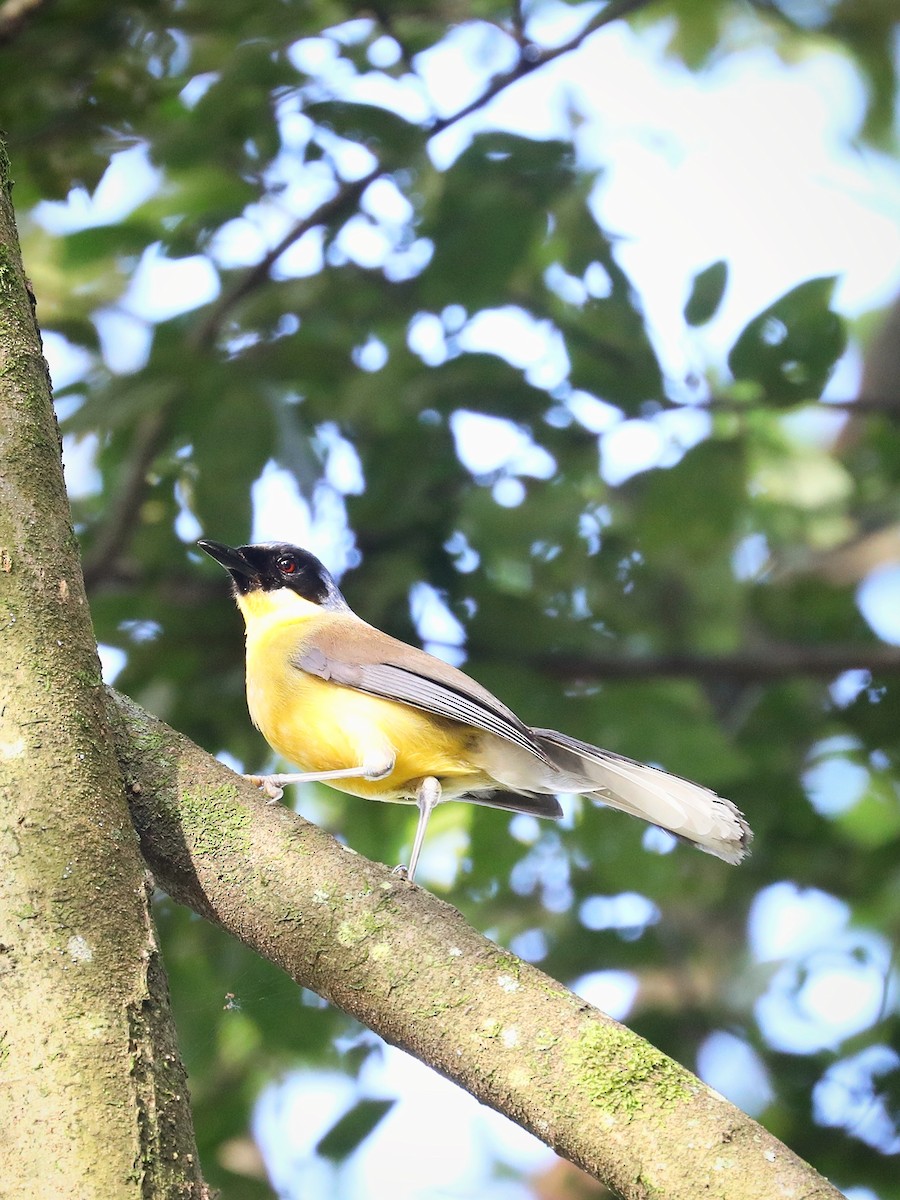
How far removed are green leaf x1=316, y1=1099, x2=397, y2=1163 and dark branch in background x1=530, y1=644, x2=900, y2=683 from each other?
183 centimetres

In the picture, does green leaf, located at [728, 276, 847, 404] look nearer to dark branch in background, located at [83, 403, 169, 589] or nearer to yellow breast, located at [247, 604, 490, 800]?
yellow breast, located at [247, 604, 490, 800]

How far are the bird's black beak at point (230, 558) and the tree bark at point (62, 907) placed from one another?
2.00m

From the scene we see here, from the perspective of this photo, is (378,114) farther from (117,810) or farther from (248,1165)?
(248,1165)

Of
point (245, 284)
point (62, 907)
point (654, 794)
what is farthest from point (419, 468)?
point (62, 907)

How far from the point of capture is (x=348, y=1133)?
4531 mm

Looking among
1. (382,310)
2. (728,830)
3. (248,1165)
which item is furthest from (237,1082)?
(382,310)

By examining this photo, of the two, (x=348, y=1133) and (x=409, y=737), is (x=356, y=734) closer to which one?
(x=409, y=737)

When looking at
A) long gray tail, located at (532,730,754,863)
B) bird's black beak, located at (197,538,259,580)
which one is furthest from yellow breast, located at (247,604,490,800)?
bird's black beak, located at (197,538,259,580)

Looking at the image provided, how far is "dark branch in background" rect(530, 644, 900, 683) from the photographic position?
5.27m

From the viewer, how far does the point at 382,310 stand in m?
5.63

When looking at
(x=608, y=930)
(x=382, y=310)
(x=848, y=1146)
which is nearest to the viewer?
(x=848, y=1146)

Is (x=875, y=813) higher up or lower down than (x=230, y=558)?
lower down

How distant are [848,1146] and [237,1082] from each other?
2.52 m

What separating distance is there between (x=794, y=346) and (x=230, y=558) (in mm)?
2266
